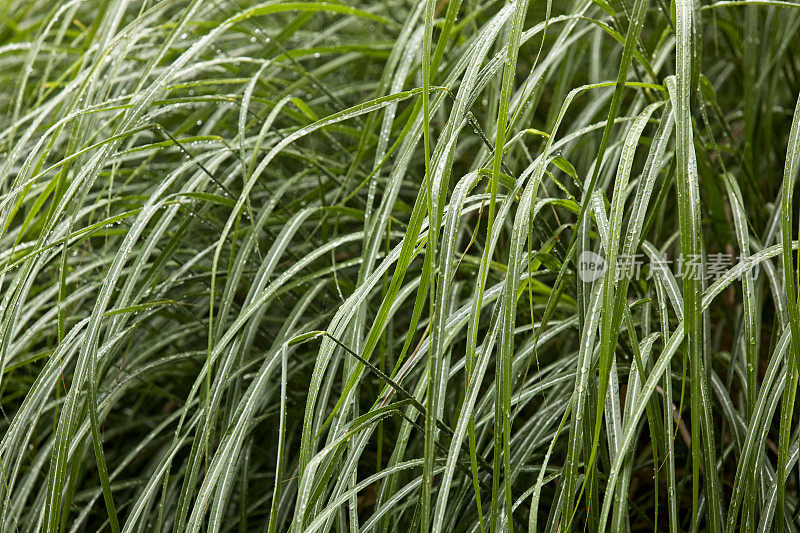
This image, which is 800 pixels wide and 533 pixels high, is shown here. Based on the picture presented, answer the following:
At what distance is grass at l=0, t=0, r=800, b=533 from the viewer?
0.51 m

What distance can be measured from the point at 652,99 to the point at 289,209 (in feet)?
1.50

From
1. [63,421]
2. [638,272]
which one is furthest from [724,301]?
[63,421]

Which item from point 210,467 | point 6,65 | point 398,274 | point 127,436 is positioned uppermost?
point 6,65

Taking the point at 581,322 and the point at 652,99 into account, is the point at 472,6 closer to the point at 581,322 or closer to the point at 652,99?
the point at 652,99

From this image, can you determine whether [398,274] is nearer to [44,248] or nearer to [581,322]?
[581,322]

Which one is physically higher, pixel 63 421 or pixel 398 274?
pixel 398 274

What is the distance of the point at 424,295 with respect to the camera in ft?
1.76

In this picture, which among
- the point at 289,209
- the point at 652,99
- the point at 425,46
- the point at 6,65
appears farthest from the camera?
the point at 6,65

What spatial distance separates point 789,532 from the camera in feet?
2.06

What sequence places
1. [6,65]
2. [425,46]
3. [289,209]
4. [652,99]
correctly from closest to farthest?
[425,46]
[652,99]
[289,209]
[6,65]

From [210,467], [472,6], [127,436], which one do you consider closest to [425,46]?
[210,467]

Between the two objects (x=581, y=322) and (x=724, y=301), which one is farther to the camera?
(x=724, y=301)

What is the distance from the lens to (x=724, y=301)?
0.97 metres

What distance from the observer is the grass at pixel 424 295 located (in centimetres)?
51
